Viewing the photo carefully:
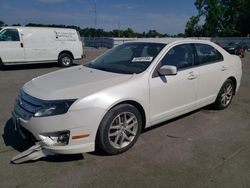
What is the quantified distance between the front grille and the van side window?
8.21m

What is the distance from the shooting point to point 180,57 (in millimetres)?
4234

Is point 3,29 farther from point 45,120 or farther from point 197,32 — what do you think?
point 197,32

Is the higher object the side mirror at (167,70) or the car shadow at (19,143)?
the side mirror at (167,70)

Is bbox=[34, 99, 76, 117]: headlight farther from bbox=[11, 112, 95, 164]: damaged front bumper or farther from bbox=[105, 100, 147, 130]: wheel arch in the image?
bbox=[105, 100, 147, 130]: wheel arch

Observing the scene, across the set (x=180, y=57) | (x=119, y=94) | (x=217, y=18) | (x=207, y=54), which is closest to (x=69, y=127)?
(x=119, y=94)

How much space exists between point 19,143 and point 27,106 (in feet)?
2.69

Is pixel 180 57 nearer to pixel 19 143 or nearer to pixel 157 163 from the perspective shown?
pixel 157 163

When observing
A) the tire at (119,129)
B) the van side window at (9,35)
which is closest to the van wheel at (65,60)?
the van side window at (9,35)

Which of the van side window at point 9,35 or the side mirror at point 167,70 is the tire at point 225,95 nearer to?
the side mirror at point 167,70

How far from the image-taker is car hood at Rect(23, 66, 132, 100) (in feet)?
10.1

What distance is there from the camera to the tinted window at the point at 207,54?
4.57 meters

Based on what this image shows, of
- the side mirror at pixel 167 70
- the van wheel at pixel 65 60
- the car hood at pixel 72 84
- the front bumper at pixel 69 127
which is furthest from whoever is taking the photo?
the van wheel at pixel 65 60

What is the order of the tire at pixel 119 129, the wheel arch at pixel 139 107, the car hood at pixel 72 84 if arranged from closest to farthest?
the car hood at pixel 72 84
the tire at pixel 119 129
the wheel arch at pixel 139 107

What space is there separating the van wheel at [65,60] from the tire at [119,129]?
945 cm
